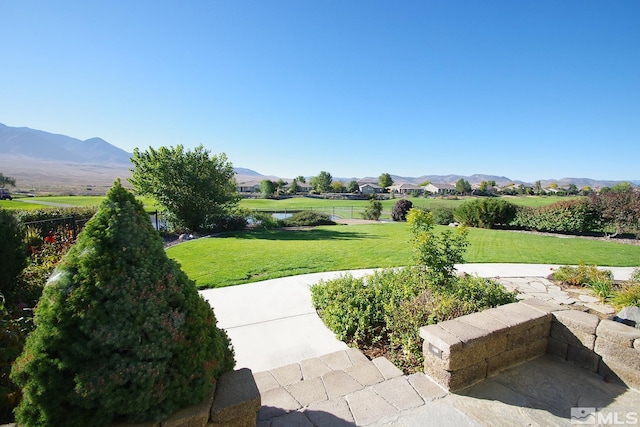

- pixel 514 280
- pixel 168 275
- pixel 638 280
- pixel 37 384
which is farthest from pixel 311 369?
pixel 638 280

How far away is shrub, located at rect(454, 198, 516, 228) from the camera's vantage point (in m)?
17.2

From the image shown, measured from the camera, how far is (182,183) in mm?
14406

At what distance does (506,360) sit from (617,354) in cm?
102

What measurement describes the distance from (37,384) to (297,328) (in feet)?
10.7

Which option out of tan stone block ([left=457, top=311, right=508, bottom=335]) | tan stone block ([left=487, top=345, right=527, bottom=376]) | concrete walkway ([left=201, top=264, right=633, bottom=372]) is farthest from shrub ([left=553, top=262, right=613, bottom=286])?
tan stone block ([left=457, top=311, right=508, bottom=335])

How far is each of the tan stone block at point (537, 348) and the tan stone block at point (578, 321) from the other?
0.29 m

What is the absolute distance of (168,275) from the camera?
1.62 metres

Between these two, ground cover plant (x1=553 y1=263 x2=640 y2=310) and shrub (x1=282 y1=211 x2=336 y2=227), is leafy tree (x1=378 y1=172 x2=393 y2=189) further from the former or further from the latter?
ground cover plant (x1=553 y1=263 x2=640 y2=310)

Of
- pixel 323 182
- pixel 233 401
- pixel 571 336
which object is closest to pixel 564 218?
pixel 571 336

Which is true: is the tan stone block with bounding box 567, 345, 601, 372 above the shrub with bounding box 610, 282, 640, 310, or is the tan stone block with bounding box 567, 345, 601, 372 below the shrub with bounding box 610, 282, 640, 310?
below

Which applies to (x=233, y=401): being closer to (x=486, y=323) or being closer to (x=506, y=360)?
(x=486, y=323)

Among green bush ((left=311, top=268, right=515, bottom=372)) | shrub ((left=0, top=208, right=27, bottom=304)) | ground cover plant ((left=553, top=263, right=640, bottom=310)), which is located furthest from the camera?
ground cover plant ((left=553, top=263, right=640, bottom=310))
